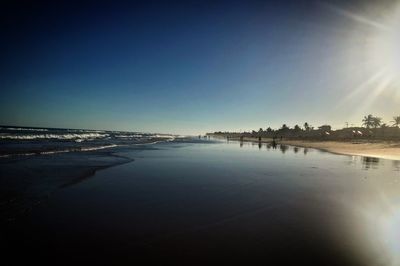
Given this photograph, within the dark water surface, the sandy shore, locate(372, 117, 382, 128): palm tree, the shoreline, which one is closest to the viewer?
the dark water surface

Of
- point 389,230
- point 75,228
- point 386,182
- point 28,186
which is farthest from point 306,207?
point 28,186

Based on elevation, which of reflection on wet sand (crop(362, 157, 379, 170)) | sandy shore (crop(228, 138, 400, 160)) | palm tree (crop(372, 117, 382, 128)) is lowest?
reflection on wet sand (crop(362, 157, 379, 170))

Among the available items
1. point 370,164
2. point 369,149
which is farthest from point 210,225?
point 369,149

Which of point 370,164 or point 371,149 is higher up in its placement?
point 371,149

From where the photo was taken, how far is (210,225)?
Result: 7.25 meters

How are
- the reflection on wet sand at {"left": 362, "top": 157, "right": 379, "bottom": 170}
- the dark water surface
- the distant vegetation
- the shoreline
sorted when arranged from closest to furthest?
the dark water surface, the reflection on wet sand at {"left": 362, "top": 157, "right": 379, "bottom": 170}, the shoreline, the distant vegetation

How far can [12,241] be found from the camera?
5.91m

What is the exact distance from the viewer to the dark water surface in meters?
5.48

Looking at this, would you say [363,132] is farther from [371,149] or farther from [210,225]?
[210,225]

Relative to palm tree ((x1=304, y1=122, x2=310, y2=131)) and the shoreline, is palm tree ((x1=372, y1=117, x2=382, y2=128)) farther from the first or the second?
the shoreline

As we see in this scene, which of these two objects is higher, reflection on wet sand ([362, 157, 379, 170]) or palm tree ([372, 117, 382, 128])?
palm tree ([372, 117, 382, 128])

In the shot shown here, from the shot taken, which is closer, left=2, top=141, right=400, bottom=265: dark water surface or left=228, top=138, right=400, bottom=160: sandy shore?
left=2, top=141, right=400, bottom=265: dark water surface

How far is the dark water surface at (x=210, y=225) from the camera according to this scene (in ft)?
18.0

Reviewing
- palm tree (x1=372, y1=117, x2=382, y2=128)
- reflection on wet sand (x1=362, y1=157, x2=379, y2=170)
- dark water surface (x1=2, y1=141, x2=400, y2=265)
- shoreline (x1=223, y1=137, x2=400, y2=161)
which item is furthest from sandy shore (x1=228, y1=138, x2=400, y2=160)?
palm tree (x1=372, y1=117, x2=382, y2=128)
